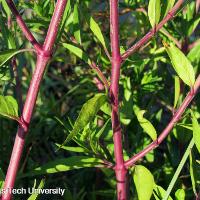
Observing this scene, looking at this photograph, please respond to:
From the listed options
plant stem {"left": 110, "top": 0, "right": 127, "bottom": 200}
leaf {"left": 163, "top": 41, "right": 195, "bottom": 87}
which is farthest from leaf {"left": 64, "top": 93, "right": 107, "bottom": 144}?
leaf {"left": 163, "top": 41, "right": 195, "bottom": 87}

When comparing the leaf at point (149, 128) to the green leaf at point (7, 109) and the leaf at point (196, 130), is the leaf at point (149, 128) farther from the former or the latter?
the green leaf at point (7, 109)

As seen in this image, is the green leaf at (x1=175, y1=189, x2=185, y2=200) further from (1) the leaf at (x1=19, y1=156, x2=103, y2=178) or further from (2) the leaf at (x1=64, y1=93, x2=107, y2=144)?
(2) the leaf at (x1=64, y1=93, x2=107, y2=144)

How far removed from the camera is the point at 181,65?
0.73 meters

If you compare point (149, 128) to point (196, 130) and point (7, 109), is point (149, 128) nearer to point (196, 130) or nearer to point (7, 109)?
point (196, 130)

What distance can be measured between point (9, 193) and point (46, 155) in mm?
571

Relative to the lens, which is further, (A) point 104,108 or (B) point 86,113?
(A) point 104,108

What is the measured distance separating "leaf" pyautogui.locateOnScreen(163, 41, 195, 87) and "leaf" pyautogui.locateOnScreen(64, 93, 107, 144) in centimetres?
15

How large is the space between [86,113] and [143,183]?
0.18 metres

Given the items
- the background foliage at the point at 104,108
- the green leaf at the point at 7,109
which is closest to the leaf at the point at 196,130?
the background foliage at the point at 104,108

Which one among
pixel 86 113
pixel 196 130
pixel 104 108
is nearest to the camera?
pixel 86 113

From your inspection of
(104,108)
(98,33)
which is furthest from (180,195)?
(98,33)

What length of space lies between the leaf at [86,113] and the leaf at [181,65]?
155 mm

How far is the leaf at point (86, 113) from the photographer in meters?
0.60

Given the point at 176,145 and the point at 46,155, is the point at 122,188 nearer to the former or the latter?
the point at 176,145
